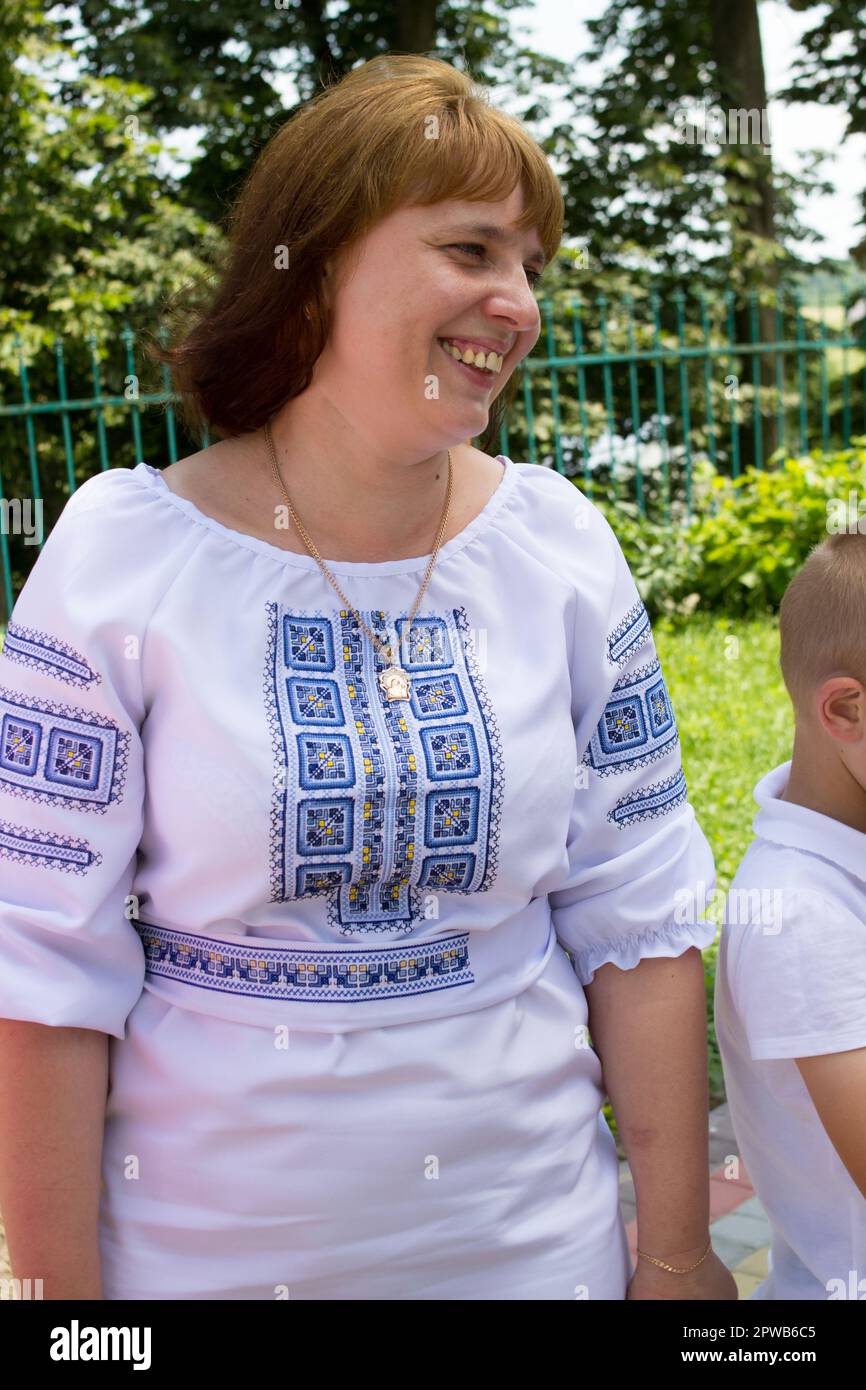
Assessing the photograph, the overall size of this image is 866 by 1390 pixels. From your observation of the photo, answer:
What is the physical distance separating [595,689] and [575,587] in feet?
0.43

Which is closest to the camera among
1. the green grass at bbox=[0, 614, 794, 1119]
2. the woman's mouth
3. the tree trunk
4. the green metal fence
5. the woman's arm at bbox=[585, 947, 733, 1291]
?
→ the woman's mouth

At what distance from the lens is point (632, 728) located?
6.15ft

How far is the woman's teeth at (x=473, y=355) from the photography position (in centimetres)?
171

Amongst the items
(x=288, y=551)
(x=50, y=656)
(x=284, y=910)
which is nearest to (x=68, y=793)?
(x=50, y=656)

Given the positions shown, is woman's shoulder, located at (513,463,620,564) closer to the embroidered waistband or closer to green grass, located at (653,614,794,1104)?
the embroidered waistband

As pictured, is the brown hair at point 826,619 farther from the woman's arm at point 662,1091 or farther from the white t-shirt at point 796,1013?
the woman's arm at point 662,1091

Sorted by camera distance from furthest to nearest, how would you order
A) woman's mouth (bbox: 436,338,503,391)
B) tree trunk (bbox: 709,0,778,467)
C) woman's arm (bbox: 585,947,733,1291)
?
tree trunk (bbox: 709,0,778,467), woman's arm (bbox: 585,947,733,1291), woman's mouth (bbox: 436,338,503,391)

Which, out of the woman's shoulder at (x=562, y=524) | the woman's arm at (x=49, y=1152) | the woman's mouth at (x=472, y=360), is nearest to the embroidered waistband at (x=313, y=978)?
the woman's arm at (x=49, y=1152)

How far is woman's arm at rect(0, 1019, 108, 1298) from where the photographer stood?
1.62 metres

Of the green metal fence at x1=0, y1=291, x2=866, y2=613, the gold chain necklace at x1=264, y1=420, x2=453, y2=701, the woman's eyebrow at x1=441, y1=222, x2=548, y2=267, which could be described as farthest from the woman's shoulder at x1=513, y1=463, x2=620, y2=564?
the green metal fence at x1=0, y1=291, x2=866, y2=613

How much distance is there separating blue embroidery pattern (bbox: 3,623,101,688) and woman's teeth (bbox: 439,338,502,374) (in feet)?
1.81

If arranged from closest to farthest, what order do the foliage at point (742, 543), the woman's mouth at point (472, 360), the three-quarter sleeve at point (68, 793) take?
the three-quarter sleeve at point (68, 793)
the woman's mouth at point (472, 360)
the foliage at point (742, 543)

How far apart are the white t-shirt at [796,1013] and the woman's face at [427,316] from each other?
656 millimetres

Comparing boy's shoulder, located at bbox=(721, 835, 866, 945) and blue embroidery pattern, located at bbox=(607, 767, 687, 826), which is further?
blue embroidery pattern, located at bbox=(607, 767, 687, 826)
